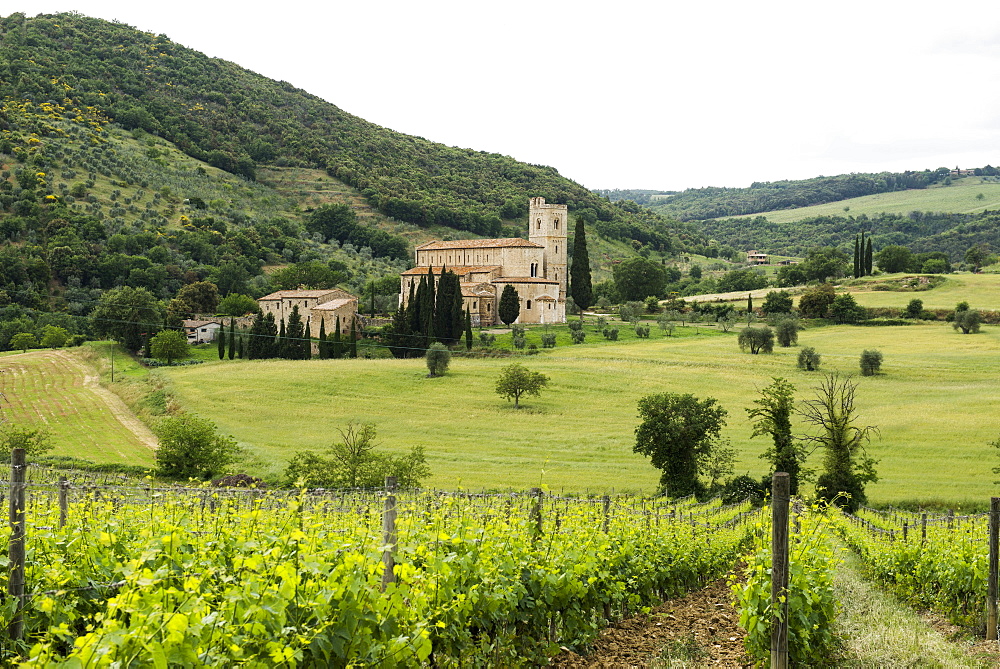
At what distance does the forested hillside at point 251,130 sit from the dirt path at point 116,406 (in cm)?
9337

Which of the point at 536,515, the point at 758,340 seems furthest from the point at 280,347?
the point at 536,515

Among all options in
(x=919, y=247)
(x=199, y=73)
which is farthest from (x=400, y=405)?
(x=199, y=73)

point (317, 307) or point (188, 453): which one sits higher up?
point (317, 307)

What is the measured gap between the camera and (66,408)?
4334 cm

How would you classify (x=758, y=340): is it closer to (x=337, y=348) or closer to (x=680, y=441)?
(x=337, y=348)

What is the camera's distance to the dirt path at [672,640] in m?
8.69

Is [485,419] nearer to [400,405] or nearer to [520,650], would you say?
[400,405]

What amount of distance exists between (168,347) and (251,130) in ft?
409

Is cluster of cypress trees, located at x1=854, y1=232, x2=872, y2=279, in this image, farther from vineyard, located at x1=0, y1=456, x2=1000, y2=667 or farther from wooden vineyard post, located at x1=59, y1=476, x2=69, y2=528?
wooden vineyard post, located at x1=59, y1=476, x2=69, y2=528

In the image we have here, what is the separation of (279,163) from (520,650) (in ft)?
544

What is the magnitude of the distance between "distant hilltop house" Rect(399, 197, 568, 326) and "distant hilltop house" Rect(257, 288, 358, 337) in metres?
5.39

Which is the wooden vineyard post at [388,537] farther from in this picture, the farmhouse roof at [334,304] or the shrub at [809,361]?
the farmhouse roof at [334,304]

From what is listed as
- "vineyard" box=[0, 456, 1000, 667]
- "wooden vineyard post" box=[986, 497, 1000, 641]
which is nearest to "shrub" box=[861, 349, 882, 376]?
"vineyard" box=[0, 456, 1000, 667]

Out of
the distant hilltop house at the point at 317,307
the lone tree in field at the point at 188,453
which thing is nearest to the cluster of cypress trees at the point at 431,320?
the distant hilltop house at the point at 317,307
